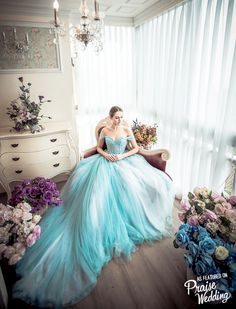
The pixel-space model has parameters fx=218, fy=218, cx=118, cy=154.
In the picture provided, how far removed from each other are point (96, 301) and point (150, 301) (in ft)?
1.29

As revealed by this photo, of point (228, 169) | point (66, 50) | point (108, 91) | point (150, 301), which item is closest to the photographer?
point (150, 301)

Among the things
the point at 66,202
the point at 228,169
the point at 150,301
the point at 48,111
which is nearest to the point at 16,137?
the point at 48,111

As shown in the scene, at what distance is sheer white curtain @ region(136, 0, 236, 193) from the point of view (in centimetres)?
197

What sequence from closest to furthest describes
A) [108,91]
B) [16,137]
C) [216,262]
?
1. [216,262]
2. [16,137]
3. [108,91]

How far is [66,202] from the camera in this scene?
2193mm

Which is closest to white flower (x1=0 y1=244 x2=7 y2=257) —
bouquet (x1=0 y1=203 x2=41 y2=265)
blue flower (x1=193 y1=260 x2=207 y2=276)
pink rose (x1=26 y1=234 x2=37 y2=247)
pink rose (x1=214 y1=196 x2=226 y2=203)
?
bouquet (x1=0 y1=203 x2=41 y2=265)

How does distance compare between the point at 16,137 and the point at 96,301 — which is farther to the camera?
the point at 16,137

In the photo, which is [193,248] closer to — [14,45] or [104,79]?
[104,79]

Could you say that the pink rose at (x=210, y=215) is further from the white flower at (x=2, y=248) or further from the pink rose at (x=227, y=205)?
the white flower at (x=2, y=248)

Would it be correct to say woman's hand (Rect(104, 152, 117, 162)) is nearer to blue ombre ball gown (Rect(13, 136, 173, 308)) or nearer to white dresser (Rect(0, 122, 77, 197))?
blue ombre ball gown (Rect(13, 136, 173, 308))

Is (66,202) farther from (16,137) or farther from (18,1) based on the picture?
(18,1)

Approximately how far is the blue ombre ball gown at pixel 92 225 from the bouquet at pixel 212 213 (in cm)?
54

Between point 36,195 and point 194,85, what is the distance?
197cm

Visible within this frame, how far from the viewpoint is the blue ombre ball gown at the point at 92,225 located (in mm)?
1620
